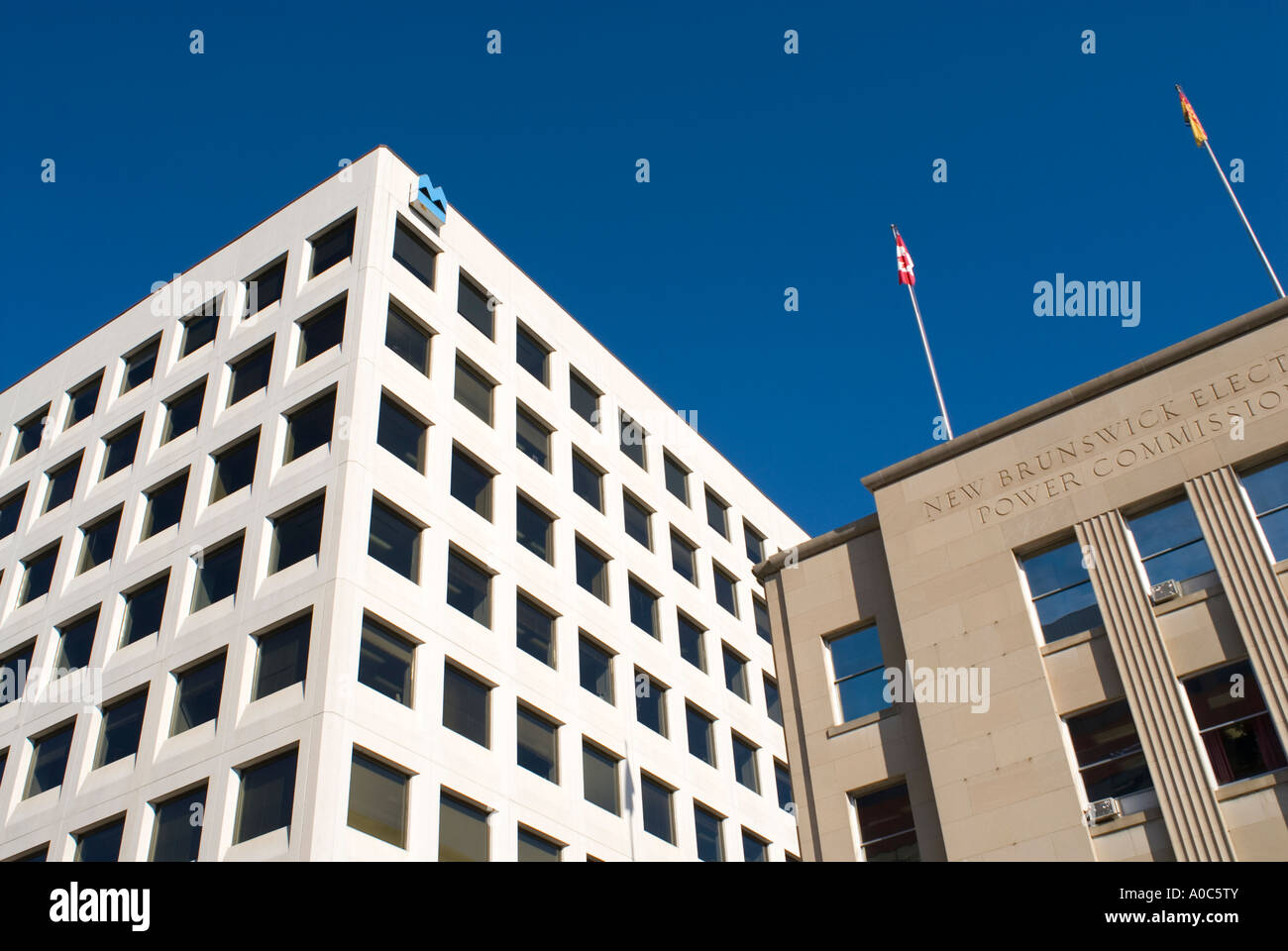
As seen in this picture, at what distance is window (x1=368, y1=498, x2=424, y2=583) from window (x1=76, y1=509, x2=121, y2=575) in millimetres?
10885

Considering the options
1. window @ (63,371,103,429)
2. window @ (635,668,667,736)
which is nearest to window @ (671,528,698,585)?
window @ (635,668,667,736)

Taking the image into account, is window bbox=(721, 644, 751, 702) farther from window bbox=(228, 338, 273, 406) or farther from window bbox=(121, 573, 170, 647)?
window bbox=(121, 573, 170, 647)

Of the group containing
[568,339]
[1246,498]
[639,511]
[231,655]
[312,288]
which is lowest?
[1246,498]

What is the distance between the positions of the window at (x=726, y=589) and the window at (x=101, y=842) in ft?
76.1

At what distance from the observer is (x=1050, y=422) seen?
23953 millimetres

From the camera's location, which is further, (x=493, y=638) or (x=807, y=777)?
(x=493, y=638)

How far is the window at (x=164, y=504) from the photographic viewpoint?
1396 inches

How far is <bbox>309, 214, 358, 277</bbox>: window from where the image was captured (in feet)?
121

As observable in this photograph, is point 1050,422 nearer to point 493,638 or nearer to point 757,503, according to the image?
point 493,638

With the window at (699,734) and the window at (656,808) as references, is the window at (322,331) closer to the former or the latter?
the window at (656,808)

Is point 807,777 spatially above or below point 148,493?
below

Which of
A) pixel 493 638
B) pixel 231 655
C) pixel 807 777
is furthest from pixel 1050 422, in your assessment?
pixel 231 655

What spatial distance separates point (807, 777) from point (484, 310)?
2153 centimetres
